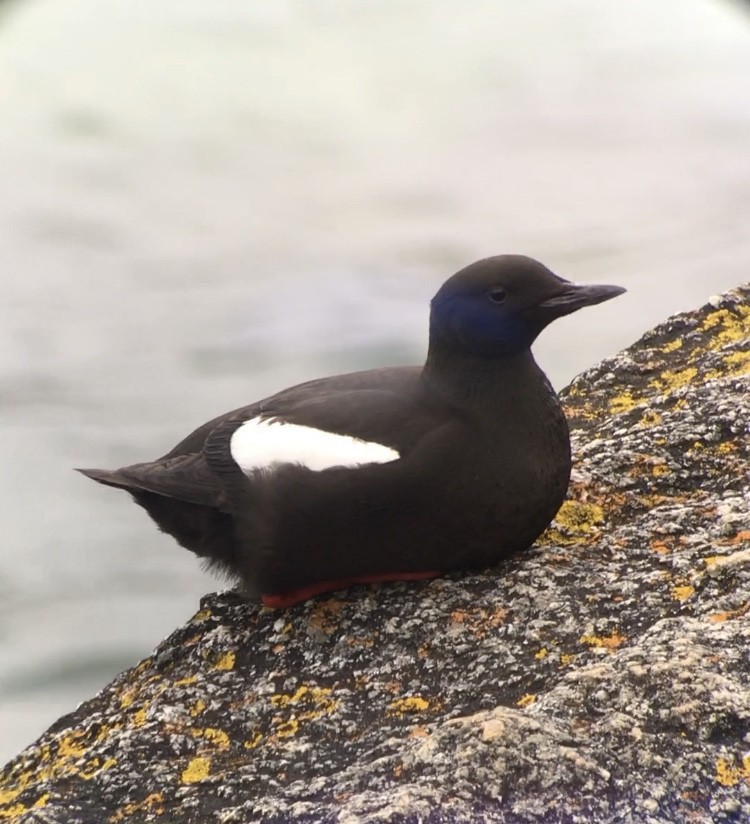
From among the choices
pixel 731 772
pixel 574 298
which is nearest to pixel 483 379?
pixel 574 298

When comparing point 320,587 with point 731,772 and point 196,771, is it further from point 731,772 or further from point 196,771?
point 731,772

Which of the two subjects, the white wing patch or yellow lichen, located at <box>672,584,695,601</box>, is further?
the white wing patch

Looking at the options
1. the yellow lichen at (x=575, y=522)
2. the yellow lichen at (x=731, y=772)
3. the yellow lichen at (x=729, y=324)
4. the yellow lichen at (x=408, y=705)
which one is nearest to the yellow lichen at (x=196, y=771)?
the yellow lichen at (x=408, y=705)

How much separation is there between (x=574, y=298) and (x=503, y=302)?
0.58 ft

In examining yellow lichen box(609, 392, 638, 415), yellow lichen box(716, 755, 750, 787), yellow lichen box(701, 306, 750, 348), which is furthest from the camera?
yellow lichen box(701, 306, 750, 348)

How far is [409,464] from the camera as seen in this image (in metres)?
2.63

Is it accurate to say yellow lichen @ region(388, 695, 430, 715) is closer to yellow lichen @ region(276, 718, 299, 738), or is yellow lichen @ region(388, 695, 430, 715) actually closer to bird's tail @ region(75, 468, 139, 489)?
yellow lichen @ region(276, 718, 299, 738)

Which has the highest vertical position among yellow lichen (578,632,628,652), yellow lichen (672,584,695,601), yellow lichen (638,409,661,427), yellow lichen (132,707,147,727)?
yellow lichen (638,409,661,427)

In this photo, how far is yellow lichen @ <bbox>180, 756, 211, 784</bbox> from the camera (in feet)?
6.66

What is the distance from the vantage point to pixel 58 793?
2.07m

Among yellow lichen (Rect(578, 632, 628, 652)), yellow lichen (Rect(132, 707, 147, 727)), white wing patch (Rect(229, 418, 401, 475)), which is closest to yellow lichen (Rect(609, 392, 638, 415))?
white wing patch (Rect(229, 418, 401, 475))

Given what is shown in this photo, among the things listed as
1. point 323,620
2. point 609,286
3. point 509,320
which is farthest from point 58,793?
point 609,286

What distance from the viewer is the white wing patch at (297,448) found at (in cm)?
268

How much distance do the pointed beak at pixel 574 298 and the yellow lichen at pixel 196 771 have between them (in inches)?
54.4
